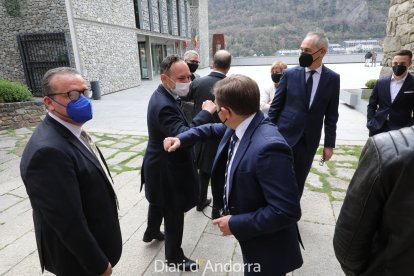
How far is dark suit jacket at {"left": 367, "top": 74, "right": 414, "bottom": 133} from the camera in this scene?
373cm

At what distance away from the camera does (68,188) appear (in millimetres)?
1409

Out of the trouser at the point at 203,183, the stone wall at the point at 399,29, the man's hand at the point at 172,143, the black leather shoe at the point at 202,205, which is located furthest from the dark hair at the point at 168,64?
the stone wall at the point at 399,29

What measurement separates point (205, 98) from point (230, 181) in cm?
186

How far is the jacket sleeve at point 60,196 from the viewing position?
1.37 metres

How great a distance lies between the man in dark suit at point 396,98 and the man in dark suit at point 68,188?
379cm

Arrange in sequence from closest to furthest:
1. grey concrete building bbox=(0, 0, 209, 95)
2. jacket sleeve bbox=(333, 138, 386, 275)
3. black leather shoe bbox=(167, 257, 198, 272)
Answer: jacket sleeve bbox=(333, 138, 386, 275)
black leather shoe bbox=(167, 257, 198, 272)
grey concrete building bbox=(0, 0, 209, 95)

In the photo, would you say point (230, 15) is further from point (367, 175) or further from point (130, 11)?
point (367, 175)

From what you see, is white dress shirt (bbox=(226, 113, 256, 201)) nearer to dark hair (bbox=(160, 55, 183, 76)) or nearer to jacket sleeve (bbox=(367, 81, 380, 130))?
dark hair (bbox=(160, 55, 183, 76))

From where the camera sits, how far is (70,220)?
1.43 metres

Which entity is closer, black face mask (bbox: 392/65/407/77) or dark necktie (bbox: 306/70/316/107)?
dark necktie (bbox: 306/70/316/107)

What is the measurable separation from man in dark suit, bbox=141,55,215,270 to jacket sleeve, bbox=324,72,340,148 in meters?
1.42

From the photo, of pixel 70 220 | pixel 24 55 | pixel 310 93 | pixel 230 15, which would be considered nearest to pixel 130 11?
pixel 24 55

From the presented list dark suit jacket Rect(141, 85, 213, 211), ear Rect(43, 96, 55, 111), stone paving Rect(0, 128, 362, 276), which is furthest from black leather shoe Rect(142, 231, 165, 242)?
ear Rect(43, 96, 55, 111)

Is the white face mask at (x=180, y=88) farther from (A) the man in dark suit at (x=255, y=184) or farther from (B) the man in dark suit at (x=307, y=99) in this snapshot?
(B) the man in dark suit at (x=307, y=99)
